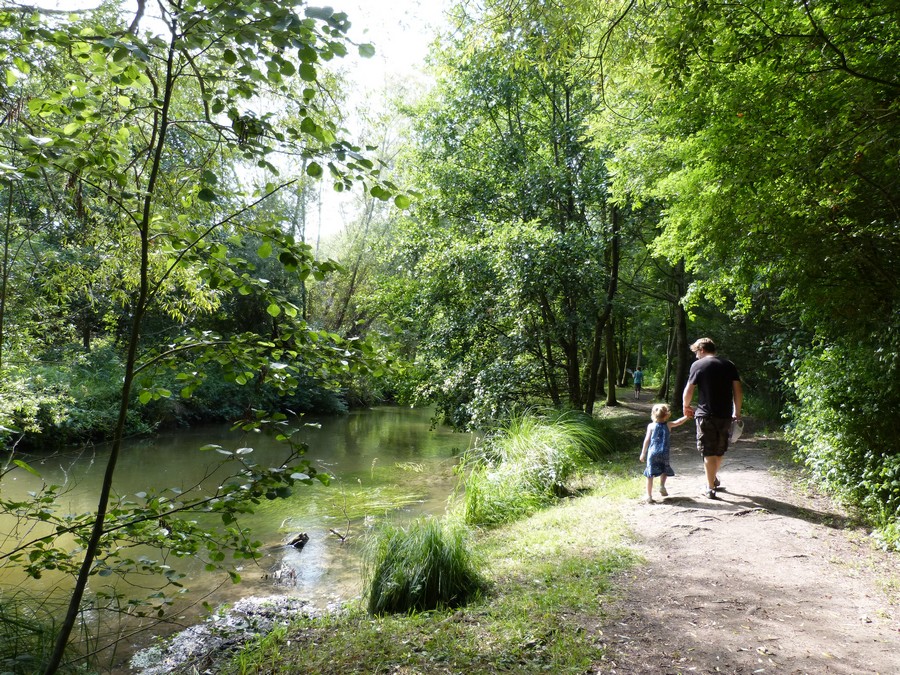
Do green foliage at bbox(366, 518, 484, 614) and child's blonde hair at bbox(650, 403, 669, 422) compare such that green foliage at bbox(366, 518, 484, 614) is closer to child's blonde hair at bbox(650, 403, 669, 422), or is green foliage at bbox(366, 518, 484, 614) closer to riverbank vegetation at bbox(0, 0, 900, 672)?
riverbank vegetation at bbox(0, 0, 900, 672)

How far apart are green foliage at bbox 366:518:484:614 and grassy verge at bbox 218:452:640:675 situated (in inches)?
7.8

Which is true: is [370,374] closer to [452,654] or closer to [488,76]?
[452,654]

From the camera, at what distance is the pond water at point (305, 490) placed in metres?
6.56

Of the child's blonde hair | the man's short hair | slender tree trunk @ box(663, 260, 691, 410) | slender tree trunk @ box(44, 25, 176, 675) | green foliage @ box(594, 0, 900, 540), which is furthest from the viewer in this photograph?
slender tree trunk @ box(663, 260, 691, 410)

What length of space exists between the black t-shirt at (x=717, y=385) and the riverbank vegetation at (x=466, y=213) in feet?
3.36

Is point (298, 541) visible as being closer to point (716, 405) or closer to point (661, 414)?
point (661, 414)

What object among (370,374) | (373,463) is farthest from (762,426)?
(370,374)

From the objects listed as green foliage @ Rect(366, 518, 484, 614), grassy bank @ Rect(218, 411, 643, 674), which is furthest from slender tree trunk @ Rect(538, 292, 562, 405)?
green foliage @ Rect(366, 518, 484, 614)

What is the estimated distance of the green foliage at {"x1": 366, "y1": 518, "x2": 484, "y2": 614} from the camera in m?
4.85

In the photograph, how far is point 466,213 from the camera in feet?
44.1

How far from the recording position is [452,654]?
3.62 meters

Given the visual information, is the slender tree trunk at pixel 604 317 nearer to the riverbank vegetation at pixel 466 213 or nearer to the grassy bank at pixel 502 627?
the riverbank vegetation at pixel 466 213

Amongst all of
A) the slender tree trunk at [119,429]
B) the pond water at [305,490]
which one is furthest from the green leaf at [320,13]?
the pond water at [305,490]

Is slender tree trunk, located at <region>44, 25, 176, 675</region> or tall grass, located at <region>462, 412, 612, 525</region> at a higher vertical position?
slender tree trunk, located at <region>44, 25, 176, 675</region>
